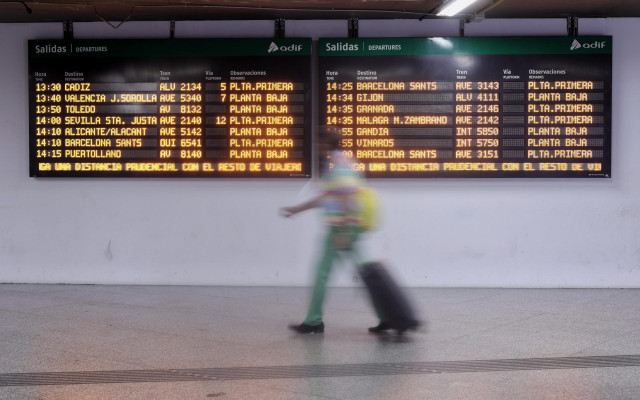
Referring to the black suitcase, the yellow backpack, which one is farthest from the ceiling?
the black suitcase

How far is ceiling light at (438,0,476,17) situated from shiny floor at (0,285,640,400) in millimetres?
3431

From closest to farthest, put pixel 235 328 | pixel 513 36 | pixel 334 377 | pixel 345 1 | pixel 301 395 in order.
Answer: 1. pixel 301 395
2. pixel 334 377
3. pixel 235 328
4. pixel 345 1
5. pixel 513 36

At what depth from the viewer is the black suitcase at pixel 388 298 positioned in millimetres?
6531

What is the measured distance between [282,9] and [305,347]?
184 inches

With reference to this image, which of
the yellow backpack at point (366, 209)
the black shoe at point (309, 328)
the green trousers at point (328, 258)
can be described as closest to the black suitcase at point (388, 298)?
the green trousers at point (328, 258)

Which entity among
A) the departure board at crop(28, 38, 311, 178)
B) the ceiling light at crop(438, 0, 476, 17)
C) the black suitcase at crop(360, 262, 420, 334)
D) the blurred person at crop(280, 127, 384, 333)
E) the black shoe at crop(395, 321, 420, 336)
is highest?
the ceiling light at crop(438, 0, 476, 17)

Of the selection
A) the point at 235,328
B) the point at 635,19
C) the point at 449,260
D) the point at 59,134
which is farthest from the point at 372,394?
the point at 635,19

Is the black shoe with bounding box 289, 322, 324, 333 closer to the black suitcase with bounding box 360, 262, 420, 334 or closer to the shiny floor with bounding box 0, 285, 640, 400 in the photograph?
the shiny floor with bounding box 0, 285, 640, 400

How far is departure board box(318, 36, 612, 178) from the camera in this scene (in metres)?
9.27

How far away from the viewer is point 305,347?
6.27 meters

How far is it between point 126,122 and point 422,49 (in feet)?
12.8

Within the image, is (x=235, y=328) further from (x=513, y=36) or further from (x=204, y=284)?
(x=513, y=36)

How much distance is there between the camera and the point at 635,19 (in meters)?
9.57

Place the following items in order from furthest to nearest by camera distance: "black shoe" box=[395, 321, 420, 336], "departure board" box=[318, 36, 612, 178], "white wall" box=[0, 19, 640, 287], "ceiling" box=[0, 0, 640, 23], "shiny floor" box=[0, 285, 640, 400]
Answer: "white wall" box=[0, 19, 640, 287]
"departure board" box=[318, 36, 612, 178]
"ceiling" box=[0, 0, 640, 23]
"black shoe" box=[395, 321, 420, 336]
"shiny floor" box=[0, 285, 640, 400]
